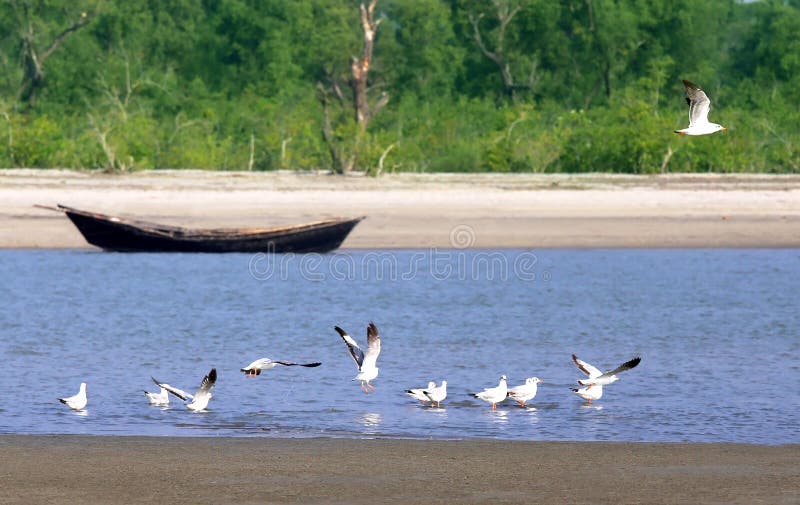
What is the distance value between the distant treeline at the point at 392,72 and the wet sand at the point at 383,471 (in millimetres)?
30608

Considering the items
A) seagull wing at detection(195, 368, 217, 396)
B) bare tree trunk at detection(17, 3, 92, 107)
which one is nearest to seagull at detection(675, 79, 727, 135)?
seagull wing at detection(195, 368, 217, 396)

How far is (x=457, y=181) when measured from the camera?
1412 inches

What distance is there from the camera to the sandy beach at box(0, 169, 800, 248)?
91.8 ft

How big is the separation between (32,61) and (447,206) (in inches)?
965

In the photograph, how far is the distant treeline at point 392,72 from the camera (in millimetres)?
41688

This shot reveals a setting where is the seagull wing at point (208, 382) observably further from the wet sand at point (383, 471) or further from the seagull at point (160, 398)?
the wet sand at point (383, 471)

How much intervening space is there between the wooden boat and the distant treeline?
43.0 ft

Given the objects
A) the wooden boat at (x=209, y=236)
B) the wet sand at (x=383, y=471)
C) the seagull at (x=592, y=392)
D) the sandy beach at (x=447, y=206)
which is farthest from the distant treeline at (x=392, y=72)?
the wet sand at (x=383, y=471)

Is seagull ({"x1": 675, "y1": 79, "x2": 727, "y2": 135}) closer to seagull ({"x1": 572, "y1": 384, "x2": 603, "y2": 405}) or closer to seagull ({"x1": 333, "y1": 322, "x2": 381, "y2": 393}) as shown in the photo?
seagull ({"x1": 572, "y1": 384, "x2": 603, "y2": 405})

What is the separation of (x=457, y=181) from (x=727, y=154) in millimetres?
8082

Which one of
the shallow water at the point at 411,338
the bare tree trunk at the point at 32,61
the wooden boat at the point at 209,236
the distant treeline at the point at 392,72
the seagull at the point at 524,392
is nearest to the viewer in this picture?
the shallow water at the point at 411,338

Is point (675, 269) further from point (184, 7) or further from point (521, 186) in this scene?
point (184, 7)

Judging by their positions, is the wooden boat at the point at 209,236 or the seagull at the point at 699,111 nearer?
the seagull at the point at 699,111

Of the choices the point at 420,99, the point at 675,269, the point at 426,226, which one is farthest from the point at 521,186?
the point at 420,99
